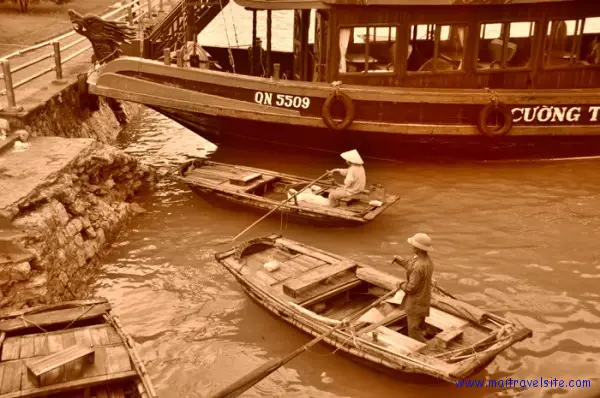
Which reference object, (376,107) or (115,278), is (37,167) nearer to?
(115,278)

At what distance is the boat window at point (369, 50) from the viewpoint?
1252 cm

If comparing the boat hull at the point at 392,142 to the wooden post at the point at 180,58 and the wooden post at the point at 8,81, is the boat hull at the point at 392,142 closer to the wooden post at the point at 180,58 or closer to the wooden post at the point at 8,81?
the wooden post at the point at 180,58

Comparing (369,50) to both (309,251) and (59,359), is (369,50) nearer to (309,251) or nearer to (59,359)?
(309,251)

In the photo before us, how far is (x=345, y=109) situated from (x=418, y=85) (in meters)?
1.63

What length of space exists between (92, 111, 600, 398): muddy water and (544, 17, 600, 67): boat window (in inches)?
86.2

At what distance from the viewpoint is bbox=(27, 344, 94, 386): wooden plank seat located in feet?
18.9

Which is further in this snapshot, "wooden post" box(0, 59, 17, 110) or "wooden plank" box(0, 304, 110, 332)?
"wooden post" box(0, 59, 17, 110)

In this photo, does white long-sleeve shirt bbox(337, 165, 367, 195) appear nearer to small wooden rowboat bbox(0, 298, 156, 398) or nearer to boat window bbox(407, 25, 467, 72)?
boat window bbox(407, 25, 467, 72)

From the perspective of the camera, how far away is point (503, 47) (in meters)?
12.8

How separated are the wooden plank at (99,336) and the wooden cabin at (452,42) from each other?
755 cm

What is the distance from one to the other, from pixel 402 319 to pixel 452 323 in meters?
0.58

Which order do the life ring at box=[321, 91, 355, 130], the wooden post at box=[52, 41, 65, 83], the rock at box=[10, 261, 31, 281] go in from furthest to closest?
the wooden post at box=[52, 41, 65, 83] < the life ring at box=[321, 91, 355, 130] < the rock at box=[10, 261, 31, 281]

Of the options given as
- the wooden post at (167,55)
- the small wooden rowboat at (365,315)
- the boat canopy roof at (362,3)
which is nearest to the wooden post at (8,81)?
the wooden post at (167,55)

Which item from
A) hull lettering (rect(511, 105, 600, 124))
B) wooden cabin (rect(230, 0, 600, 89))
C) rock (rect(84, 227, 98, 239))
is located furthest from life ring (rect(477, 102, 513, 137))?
rock (rect(84, 227, 98, 239))
